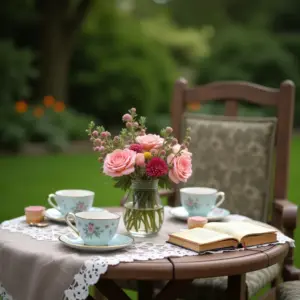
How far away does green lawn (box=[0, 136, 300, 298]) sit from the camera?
6.84m

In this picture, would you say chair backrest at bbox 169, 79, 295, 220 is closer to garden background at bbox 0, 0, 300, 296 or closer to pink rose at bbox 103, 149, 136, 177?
pink rose at bbox 103, 149, 136, 177

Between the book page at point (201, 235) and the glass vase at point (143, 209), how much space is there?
13 cm

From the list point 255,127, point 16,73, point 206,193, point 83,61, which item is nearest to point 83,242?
point 206,193

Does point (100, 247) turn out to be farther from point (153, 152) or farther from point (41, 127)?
point (41, 127)

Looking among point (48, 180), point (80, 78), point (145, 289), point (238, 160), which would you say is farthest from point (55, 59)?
point (145, 289)

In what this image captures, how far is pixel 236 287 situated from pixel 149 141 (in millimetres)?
625

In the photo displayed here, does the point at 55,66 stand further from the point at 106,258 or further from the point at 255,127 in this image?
the point at 106,258

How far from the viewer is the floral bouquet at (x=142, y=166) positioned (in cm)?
246

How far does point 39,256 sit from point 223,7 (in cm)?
2270

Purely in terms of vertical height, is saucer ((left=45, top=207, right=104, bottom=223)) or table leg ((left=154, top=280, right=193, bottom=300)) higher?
saucer ((left=45, top=207, right=104, bottom=223))

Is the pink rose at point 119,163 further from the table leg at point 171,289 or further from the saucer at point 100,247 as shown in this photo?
the table leg at point 171,289

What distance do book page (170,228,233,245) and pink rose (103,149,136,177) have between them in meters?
0.28

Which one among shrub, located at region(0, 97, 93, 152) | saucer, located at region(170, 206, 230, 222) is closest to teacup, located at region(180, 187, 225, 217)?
saucer, located at region(170, 206, 230, 222)

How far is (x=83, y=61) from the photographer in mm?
12625
